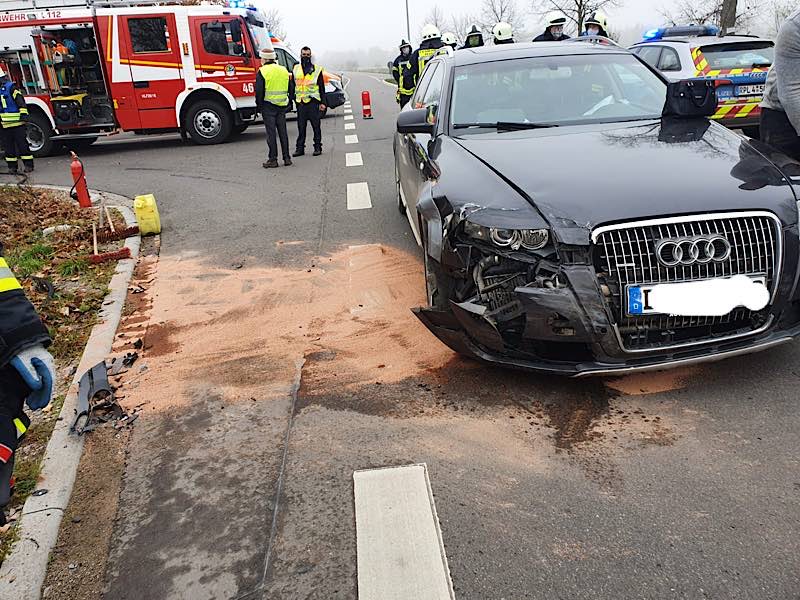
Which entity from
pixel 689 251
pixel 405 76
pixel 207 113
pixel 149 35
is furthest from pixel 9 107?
pixel 689 251

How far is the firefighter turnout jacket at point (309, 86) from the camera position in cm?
1148

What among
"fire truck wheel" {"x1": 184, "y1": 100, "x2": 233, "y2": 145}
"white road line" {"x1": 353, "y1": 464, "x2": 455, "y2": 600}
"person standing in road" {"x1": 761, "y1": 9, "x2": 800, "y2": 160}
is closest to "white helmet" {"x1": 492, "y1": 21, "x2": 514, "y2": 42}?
"fire truck wheel" {"x1": 184, "y1": 100, "x2": 233, "y2": 145}

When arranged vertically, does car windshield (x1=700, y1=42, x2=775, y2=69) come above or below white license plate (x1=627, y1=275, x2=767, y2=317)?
above

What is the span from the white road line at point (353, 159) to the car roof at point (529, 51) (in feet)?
18.2

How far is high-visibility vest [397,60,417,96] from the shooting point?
1232 centimetres

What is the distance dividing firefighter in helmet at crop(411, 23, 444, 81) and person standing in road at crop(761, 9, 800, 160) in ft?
25.4

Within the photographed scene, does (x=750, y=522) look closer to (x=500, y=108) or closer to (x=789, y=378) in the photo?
(x=789, y=378)

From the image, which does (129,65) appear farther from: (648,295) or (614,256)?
(648,295)

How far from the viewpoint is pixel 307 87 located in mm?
11492

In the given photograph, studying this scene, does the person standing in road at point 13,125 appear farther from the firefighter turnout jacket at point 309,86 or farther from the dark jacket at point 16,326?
the dark jacket at point 16,326

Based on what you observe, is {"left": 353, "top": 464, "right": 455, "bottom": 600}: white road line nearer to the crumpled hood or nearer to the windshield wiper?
the crumpled hood

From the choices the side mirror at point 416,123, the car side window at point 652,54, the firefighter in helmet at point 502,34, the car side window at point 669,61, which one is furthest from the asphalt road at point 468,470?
the firefighter in helmet at point 502,34

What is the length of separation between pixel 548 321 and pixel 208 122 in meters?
12.2

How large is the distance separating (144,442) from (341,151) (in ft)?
31.6
